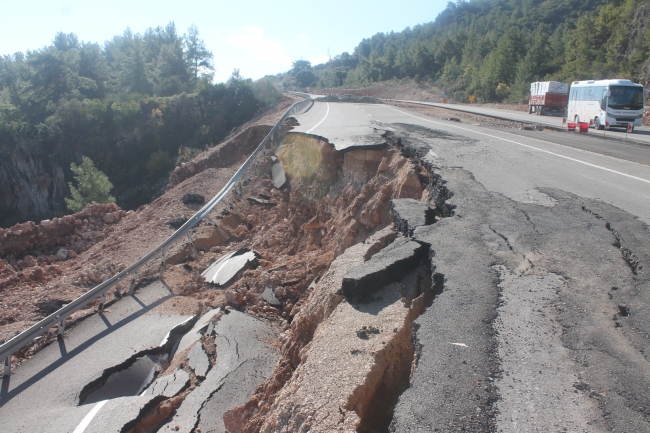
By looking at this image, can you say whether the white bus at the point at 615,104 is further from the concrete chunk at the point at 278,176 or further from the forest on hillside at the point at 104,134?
the forest on hillside at the point at 104,134

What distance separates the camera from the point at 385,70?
97.5m

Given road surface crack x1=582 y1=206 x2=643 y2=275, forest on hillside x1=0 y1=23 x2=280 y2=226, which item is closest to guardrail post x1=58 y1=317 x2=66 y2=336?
road surface crack x1=582 y1=206 x2=643 y2=275

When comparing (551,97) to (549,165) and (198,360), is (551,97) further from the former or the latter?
(198,360)

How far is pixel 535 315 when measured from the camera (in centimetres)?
357

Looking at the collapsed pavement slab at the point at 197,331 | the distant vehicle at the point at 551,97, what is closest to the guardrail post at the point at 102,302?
the collapsed pavement slab at the point at 197,331

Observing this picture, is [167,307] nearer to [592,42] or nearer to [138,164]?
[138,164]

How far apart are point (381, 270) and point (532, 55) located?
2264 inches

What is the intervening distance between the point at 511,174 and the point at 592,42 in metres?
49.1

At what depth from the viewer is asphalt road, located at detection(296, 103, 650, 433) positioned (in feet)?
8.61

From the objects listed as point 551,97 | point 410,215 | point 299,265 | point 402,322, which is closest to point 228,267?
point 299,265

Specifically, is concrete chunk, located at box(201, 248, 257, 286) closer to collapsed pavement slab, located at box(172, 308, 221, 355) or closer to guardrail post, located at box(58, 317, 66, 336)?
collapsed pavement slab, located at box(172, 308, 221, 355)

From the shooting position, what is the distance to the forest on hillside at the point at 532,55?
1567 inches

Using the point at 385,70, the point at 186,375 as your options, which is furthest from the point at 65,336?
the point at 385,70

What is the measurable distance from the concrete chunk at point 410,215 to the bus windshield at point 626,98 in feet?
61.2
